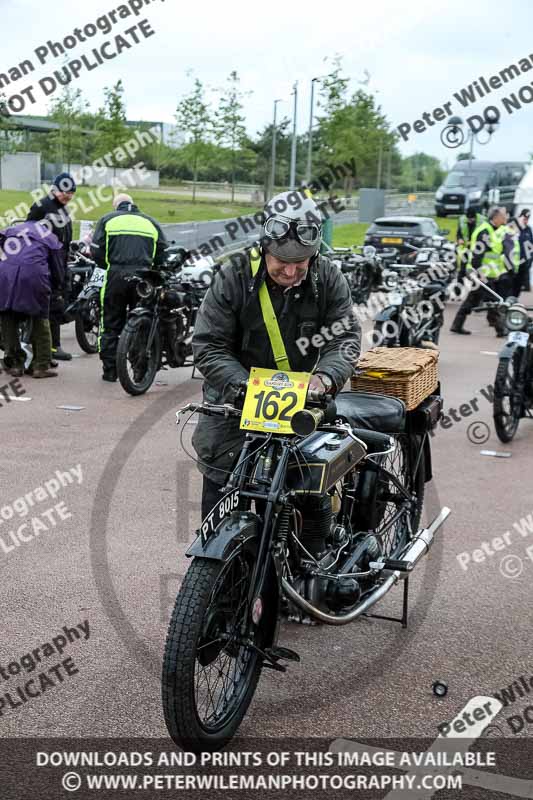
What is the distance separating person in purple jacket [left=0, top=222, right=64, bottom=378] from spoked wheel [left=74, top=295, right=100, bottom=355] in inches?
47.5

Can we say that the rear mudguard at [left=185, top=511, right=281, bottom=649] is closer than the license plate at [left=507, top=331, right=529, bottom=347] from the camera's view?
Yes

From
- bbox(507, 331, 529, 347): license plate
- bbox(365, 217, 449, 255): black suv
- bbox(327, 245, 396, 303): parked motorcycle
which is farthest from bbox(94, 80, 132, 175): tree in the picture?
bbox(507, 331, 529, 347): license plate

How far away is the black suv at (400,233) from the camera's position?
2600 cm

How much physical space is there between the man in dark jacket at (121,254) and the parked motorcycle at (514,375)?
3831mm

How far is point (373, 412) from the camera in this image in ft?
16.2

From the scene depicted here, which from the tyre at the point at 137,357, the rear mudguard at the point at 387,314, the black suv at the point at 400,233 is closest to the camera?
the tyre at the point at 137,357

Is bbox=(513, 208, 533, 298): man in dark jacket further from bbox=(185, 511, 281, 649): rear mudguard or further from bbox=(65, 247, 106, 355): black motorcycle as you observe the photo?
bbox=(185, 511, 281, 649): rear mudguard

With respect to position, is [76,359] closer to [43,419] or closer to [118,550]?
[43,419]

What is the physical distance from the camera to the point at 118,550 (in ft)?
19.2

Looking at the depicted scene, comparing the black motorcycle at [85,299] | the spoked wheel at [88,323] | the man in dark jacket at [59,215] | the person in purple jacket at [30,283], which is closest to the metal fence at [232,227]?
the black motorcycle at [85,299]

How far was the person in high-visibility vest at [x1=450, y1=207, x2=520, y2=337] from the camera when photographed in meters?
16.4

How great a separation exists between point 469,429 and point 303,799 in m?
6.41

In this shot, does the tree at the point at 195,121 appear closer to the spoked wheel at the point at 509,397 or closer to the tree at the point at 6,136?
the tree at the point at 6,136

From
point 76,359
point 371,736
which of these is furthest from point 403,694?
point 76,359
